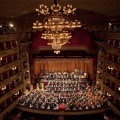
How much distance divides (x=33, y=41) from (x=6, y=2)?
10.6m

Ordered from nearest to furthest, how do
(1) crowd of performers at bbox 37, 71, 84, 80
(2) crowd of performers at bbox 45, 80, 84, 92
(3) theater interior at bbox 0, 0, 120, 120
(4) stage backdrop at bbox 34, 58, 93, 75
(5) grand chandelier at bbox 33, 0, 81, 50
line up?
(5) grand chandelier at bbox 33, 0, 81, 50 < (3) theater interior at bbox 0, 0, 120, 120 < (2) crowd of performers at bbox 45, 80, 84, 92 < (1) crowd of performers at bbox 37, 71, 84, 80 < (4) stage backdrop at bbox 34, 58, 93, 75

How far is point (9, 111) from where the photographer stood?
58.2 ft

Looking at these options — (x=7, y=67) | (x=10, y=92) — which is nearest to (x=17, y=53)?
(x=7, y=67)

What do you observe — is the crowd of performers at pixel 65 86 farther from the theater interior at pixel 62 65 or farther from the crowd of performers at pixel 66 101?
the crowd of performers at pixel 66 101

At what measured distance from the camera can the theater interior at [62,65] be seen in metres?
16.8

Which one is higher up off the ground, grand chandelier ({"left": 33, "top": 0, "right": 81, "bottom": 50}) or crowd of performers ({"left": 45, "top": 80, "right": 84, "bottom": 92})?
grand chandelier ({"left": 33, "top": 0, "right": 81, "bottom": 50})

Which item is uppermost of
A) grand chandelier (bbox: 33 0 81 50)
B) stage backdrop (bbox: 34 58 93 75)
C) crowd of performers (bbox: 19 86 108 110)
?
grand chandelier (bbox: 33 0 81 50)

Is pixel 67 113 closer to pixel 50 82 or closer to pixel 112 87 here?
pixel 112 87

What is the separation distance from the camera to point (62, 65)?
25.0m

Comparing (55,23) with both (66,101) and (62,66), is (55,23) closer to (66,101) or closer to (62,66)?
(66,101)

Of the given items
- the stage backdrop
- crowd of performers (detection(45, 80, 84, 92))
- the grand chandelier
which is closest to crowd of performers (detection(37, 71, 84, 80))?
the stage backdrop

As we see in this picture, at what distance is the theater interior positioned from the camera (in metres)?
16.8

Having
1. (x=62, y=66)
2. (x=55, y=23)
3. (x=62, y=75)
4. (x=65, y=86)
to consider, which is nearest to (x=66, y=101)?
(x=65, y=86)

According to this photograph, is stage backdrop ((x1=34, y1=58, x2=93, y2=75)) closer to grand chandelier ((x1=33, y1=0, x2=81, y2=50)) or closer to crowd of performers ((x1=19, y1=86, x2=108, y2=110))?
crowd of performers ((x1=19, y1=86, x2=108, y2=110))
